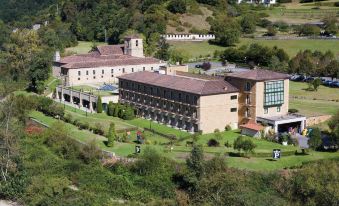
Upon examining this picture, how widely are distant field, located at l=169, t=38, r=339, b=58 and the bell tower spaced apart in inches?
356

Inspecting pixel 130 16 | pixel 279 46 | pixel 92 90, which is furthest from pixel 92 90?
pixel 130 16

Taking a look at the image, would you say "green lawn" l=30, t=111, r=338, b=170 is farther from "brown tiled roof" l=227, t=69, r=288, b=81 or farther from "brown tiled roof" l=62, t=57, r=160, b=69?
"brown tiled roof" l=62, t=57, r=160, b=69

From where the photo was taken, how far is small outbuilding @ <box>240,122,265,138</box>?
41344 mm

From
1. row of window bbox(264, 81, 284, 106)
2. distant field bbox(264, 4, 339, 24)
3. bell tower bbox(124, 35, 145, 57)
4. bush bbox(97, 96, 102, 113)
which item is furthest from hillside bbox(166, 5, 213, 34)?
row of window bbox(264, 81, 284, 106)

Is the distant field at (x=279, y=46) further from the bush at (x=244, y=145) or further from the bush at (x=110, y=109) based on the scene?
the bush at (x=244, y=145)

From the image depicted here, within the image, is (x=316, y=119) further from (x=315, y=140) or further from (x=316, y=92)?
(x=316, y=92)

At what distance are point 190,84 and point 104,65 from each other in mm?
17087

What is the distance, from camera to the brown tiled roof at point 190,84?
4320 centimetres

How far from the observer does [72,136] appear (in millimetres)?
42375

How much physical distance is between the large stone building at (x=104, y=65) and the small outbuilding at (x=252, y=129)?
66.9 ft

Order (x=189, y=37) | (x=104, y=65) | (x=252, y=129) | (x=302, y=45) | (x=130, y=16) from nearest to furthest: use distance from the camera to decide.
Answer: (x=252, y=129), (x=104, y=65), (x=302, y=45), (x=189, y=37), (x=130, y=16)

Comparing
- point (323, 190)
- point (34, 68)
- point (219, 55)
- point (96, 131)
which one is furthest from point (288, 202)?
point (219, 55)

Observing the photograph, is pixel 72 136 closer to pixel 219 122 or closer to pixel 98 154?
pixel 98 154

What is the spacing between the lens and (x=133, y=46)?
65188 mm
